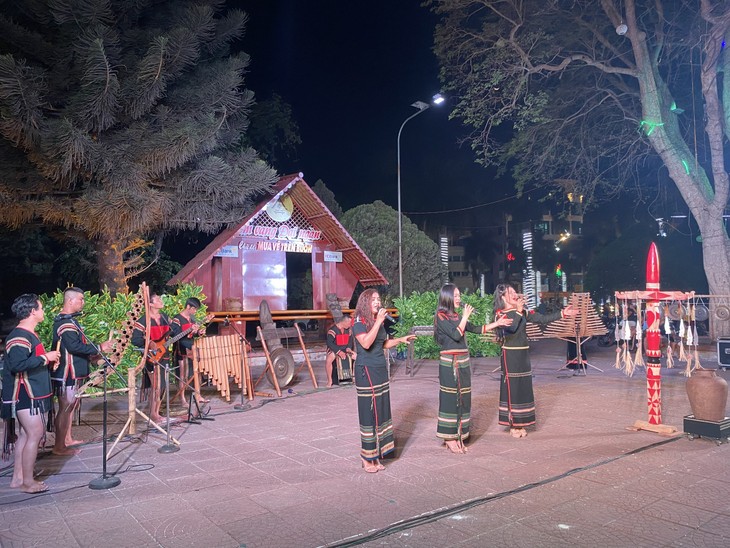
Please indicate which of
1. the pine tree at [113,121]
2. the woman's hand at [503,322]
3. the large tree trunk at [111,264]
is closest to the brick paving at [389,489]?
the woman's hand at [503,322]

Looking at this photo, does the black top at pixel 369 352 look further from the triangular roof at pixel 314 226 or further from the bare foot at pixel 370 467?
the triangular roof at pixel 314 226

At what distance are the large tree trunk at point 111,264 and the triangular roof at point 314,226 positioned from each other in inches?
49.4

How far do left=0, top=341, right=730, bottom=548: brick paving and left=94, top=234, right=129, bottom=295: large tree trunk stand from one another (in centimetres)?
651

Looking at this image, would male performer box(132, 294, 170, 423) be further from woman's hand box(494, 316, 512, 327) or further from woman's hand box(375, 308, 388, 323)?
woman's hand box(494, 316, 512, 327)

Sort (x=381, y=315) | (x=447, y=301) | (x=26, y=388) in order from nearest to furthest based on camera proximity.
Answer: (x=26, y=388) < (x=381, y=315) < (x=447, y=301)

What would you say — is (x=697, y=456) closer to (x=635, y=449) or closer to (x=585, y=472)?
(x=635, y=449)

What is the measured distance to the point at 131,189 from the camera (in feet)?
44.3

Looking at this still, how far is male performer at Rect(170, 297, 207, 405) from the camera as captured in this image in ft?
30.3

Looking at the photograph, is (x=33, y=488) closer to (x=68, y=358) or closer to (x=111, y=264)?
(x=68, y=358)

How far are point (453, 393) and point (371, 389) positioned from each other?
1121mm

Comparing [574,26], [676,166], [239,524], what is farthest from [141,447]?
[574,26]

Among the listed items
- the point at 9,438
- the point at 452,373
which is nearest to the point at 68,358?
the point at 9,438

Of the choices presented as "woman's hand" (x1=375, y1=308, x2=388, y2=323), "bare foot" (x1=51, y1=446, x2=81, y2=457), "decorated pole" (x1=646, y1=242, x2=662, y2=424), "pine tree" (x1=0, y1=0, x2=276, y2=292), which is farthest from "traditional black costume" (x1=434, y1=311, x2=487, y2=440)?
"pine tree" (x1=0, y1=0, x2=276, y2=292)

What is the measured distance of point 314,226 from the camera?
60.1 feet
